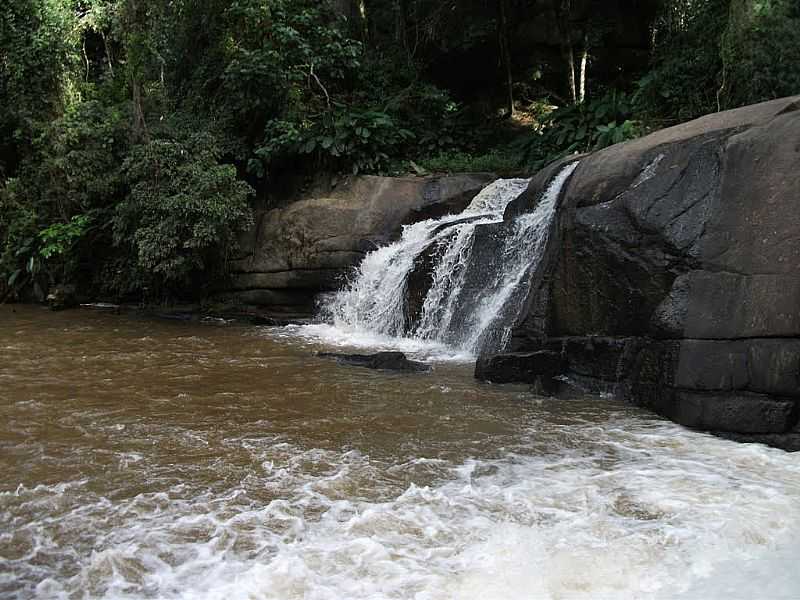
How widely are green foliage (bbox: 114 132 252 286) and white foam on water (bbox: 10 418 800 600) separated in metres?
8.11

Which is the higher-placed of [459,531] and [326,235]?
[326,235]

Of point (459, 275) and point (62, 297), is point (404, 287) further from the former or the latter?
point (62, 297)

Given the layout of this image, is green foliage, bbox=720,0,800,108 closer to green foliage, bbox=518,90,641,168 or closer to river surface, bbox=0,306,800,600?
green foliage, bbox=518,90,641,168

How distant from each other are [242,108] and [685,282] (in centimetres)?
1133

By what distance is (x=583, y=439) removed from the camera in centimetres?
546

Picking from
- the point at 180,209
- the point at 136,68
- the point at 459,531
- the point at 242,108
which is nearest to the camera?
the point at 459,531

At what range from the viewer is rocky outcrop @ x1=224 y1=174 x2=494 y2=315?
500 inches

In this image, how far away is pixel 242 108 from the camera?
15102 mm

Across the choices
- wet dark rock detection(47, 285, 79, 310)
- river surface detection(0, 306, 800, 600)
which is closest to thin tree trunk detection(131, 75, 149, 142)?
wet dark rock detection(47, 285, 79, 310)

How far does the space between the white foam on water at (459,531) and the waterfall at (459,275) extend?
3.84 m

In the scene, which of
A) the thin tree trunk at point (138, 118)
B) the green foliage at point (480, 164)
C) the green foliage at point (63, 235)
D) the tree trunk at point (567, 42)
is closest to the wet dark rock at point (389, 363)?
the green foliage at point (480, 164)

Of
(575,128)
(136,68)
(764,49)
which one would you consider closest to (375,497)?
(764,49)

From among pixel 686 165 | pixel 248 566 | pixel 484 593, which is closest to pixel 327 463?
pixel 248 566

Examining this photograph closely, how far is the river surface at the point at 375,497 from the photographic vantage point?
11.2 feet
